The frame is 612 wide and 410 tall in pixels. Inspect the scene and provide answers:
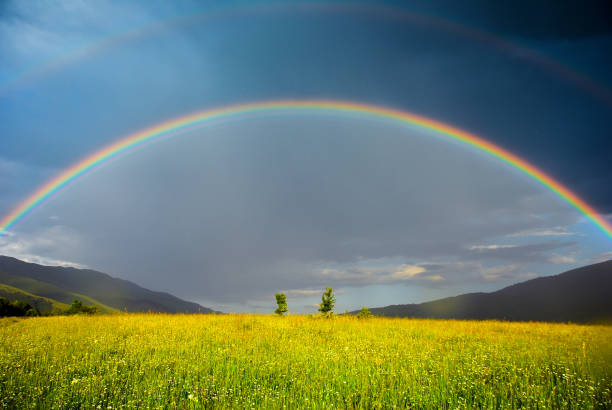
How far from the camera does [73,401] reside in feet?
20.9

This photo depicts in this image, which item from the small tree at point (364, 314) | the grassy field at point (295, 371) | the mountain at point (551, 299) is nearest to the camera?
the grassy field at point (295, 371)

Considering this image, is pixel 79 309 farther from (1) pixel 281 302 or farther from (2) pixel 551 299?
(2) pixel 551 299

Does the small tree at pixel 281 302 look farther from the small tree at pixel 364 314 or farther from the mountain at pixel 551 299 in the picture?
the mountain at pixel 551 299

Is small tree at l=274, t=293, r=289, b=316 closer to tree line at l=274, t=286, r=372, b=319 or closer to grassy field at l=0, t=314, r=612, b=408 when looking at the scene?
tree line at l=274, t=286, r=372, b=319

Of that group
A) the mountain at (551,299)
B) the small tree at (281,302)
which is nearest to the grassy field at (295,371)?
the small tree at (281,302)

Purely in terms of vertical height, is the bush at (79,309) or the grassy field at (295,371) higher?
the grassy field at (295,371)

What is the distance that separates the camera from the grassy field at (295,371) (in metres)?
6.48

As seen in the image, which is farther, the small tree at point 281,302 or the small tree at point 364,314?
the small tree at point 281,302

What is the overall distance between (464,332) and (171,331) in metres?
13.1

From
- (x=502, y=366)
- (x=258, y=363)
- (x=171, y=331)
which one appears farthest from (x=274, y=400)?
(x=171, y=331)

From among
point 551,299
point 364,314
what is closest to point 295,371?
point 364,314

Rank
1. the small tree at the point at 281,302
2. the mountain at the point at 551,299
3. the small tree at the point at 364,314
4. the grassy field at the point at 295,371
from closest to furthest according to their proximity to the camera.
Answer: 1. the grassy field at the point at 295,371
2. the small tree at the point at 364,314
3. the small tree at the point at 281,302
4. the mountain at the point at 551,299

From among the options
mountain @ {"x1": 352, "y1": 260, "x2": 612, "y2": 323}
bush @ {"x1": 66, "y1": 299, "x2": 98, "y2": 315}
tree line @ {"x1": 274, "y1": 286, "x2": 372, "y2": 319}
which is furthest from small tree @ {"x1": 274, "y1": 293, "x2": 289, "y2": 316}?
mountain @ {"x1": 352, "y1": 260, "x2": 612, "y2": 323}

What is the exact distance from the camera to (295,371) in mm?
8125
